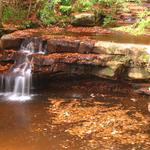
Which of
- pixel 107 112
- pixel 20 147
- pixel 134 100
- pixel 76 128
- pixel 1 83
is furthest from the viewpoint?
pixel 1 83

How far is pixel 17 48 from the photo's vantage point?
13.2m

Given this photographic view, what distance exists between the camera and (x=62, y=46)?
12.5m

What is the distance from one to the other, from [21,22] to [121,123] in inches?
339

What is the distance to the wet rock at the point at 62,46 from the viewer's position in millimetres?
12422

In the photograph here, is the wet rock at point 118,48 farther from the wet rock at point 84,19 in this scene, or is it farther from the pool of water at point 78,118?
the wet rock at point 84,19

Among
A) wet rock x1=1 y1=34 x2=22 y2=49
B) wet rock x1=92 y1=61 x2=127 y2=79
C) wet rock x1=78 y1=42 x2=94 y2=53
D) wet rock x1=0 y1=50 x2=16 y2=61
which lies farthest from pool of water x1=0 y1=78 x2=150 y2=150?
wet rock x1=1 y1=34 x2=22 y2=49

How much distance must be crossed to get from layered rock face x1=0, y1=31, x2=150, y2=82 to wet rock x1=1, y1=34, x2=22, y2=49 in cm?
71

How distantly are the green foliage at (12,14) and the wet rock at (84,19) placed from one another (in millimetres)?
2335

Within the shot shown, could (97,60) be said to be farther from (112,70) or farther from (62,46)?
(62,46)

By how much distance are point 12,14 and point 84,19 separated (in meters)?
3.29

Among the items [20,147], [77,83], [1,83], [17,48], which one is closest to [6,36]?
[17,48]

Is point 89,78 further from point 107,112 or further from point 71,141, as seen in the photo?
point 71,141

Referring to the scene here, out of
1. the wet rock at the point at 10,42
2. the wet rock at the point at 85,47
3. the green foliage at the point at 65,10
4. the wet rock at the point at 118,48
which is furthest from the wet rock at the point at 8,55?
the green foliage at the point at 65,10

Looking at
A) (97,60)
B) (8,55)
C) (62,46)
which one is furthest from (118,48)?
(8,55)
